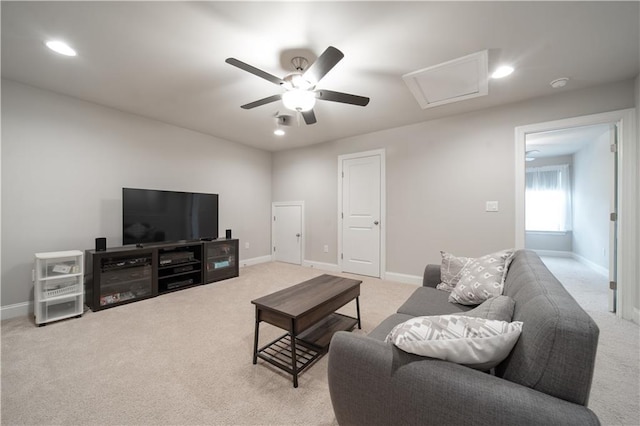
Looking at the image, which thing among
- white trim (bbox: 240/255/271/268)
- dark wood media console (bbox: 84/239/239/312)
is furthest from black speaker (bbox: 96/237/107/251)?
white trim (bbox: 240/255/271/268)

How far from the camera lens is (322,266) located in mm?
4855

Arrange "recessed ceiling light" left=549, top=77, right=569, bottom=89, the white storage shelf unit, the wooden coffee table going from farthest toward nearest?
"recessed ceiling light" left=549, top=77, right=569, bottom=89 → the white storage shelf unit → the wooden coffee table

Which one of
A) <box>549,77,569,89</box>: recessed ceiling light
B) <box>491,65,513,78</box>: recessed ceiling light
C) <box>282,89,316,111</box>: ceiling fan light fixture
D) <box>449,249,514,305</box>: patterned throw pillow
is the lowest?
<box>449,249,514,305</box>: patterned throw pillow

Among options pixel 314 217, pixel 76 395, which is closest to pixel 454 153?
pixel 314 217

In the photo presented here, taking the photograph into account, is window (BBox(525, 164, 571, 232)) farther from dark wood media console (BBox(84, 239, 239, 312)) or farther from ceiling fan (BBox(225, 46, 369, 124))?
dark wood media console (BBox(84, 239, 239, 312))

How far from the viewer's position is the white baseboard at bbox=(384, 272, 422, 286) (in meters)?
3.80

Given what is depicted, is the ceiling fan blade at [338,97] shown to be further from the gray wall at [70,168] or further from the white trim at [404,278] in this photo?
the gray wall at [70,168]

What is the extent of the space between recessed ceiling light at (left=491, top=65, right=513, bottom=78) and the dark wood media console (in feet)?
13.4

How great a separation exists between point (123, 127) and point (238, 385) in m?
3.60

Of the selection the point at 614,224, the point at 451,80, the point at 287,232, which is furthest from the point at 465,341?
the point at 287,232

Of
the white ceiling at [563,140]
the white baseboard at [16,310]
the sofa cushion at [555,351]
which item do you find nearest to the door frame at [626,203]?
the white ceiling at [563,140]

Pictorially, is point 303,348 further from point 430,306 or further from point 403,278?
point 403,278

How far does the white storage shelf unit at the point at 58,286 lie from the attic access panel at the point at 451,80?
391cm

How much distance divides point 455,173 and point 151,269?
4.31 meters
